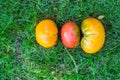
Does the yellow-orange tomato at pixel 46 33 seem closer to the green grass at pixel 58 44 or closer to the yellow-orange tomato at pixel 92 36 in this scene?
the green grass at pixel 58 44

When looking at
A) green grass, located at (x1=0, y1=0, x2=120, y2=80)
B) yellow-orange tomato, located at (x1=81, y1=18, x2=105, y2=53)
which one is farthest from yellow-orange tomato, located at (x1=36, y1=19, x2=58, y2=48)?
yellow-orange tomato, located at (x1=81, y1=18, x2=105, y2=53)

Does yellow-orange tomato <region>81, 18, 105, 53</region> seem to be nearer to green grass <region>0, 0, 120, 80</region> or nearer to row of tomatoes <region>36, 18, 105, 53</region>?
row of tomatoes <region>36, 18, 105, 53</region>

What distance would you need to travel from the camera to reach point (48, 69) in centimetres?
328

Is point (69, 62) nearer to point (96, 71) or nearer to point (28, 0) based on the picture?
point (96, 71)

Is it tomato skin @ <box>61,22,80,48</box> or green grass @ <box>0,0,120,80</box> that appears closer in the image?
tomato skin @ <box>61,22,80,48</box>

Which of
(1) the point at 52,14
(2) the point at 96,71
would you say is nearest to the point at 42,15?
(1) the point at 52,14

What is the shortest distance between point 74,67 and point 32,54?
0.43 meters

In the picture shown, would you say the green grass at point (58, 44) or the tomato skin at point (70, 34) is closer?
the tomato skin at point (70, 34)

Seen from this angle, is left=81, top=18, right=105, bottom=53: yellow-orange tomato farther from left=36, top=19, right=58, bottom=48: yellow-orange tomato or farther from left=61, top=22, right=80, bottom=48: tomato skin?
left=36, top=19, right=58, bottom=48: yellow-orange tomato

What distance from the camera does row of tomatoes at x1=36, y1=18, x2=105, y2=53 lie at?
302cm

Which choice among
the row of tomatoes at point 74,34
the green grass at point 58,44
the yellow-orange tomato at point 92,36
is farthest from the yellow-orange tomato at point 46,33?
the yellow-orange tomato at point 92,36

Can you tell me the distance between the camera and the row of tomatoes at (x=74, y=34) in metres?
3.02

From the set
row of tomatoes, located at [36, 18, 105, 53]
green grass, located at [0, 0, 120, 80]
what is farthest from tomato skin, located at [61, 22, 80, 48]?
green grass, located at [0, 0, 120, 80]

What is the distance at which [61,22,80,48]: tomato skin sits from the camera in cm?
307
